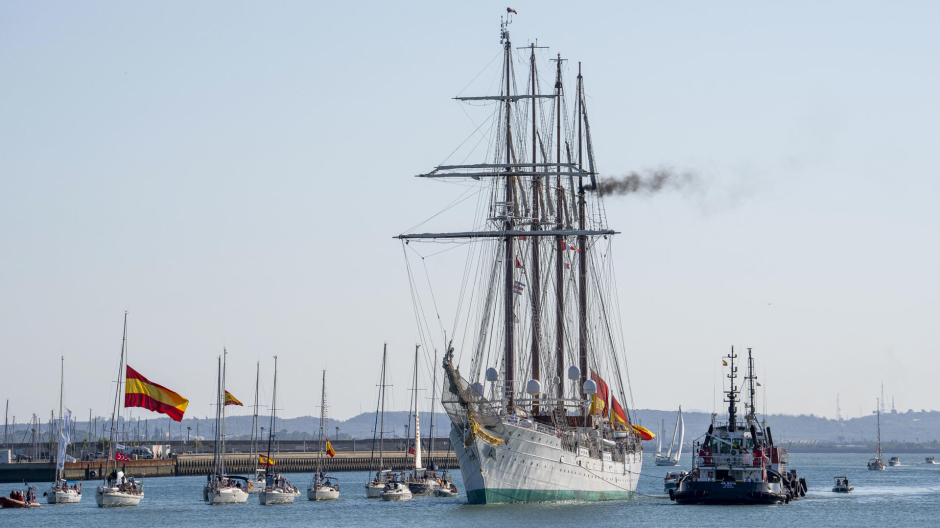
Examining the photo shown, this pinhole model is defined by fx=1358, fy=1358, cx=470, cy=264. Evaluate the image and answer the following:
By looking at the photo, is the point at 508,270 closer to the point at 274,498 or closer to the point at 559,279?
the point at 559,279

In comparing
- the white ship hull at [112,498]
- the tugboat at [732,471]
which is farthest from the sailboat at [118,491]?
the tugboat at [732,471]

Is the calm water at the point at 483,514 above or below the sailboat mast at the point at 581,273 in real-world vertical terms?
below

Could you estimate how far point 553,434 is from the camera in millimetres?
90562

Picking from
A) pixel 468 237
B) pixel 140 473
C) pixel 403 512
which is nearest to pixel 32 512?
pixel 403 512

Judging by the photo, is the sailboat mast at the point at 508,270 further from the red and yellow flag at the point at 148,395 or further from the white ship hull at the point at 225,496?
the white ship hull at the point at 225,496

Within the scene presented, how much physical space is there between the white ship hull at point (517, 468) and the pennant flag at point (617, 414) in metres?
16.0

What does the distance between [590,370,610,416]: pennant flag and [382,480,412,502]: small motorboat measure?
2127 centimetres

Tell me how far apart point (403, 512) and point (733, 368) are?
1076 inches

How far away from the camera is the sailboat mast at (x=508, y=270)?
92.9 metres

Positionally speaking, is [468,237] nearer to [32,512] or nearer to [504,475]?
[504,475]

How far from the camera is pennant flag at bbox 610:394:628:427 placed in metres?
110

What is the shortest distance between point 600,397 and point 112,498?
40.3 metres

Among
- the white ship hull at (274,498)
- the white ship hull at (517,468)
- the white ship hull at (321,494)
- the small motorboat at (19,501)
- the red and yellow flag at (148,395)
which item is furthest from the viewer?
the white ship hull at (321,494)

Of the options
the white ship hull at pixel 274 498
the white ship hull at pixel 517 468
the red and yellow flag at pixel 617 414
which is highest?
the red and yellow flag at pixel 617 414
